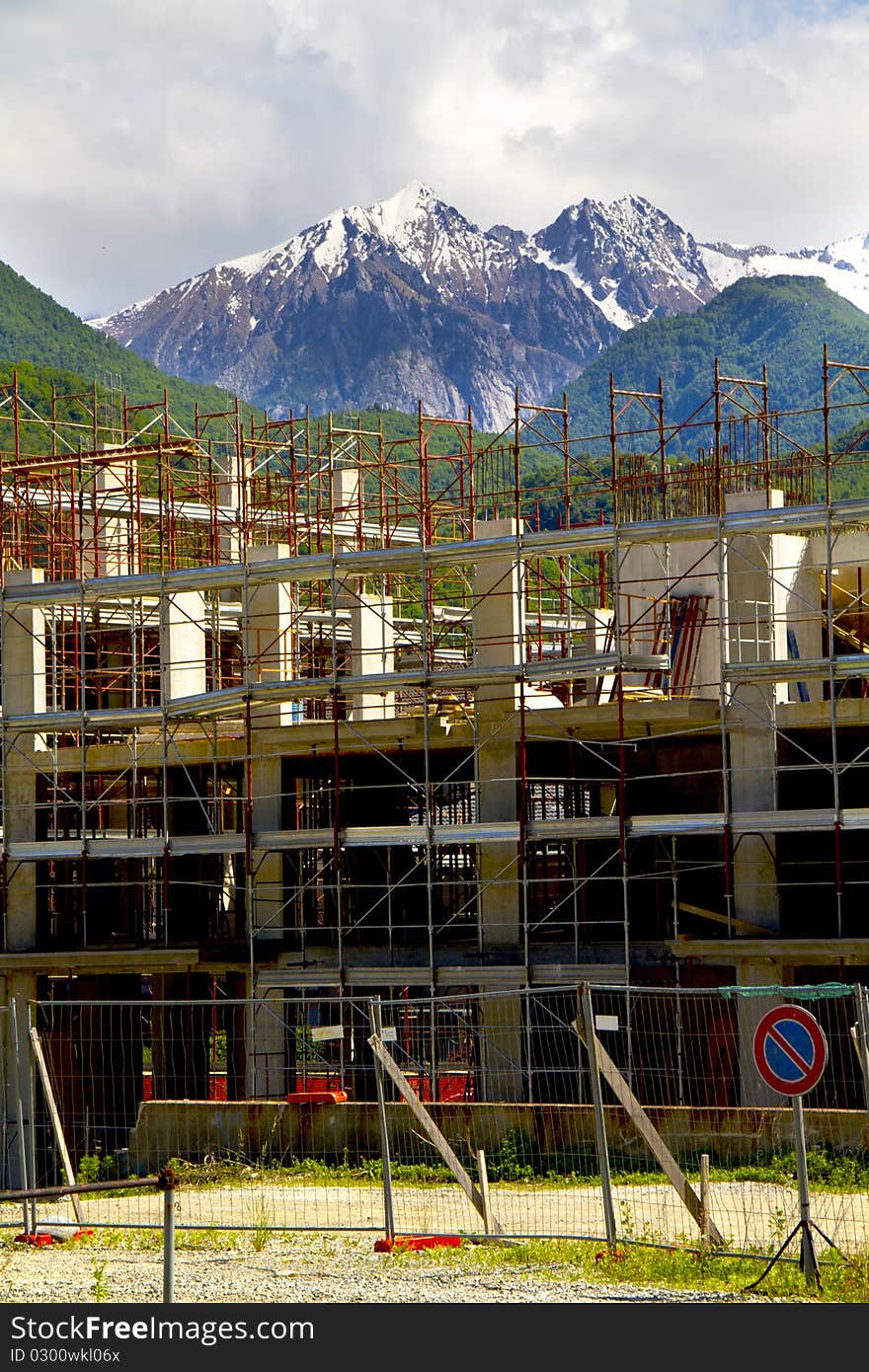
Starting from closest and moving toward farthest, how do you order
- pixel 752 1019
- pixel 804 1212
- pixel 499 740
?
pixel 804 1212
pixel 752 1019
pixel 499 740

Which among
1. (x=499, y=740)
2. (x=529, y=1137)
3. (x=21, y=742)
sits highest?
(x=21, y=742)

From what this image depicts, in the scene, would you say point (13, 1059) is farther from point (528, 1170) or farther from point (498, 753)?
point (528, 1170)

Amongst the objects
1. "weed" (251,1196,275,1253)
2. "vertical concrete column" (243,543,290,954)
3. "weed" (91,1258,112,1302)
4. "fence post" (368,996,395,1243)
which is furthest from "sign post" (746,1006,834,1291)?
"vertical concrete column" (243,543,290,954)

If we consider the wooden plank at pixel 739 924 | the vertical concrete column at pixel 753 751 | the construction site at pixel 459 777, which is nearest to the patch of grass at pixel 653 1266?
the construction site at pixel 459 777

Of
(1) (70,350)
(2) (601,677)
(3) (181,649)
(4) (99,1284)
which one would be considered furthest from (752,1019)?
(1) (70,350)

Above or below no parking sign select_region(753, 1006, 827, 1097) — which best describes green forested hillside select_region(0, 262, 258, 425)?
above

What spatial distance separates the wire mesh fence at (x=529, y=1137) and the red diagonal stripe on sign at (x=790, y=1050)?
0.65 m

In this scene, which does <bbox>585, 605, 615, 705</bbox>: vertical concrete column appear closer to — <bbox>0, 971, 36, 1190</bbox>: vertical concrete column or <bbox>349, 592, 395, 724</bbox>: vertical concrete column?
<bbox>349, 592, 395, 724</bbox>: vertical concrete column

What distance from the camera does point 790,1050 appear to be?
12898 millimetres

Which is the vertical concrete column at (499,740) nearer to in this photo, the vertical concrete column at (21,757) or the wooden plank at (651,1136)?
the vertical concrete column at (21,757)

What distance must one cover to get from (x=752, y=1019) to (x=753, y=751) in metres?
4.02

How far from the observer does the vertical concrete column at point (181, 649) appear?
32.8 meters

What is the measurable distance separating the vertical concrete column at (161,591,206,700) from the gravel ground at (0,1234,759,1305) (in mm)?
16972

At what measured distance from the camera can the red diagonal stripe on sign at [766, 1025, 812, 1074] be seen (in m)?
12.8
